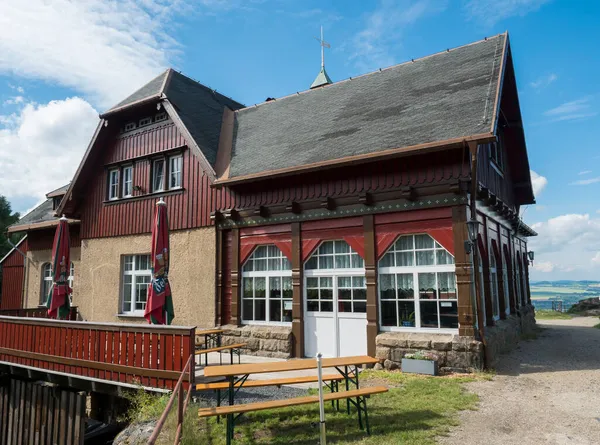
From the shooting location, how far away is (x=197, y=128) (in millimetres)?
12523

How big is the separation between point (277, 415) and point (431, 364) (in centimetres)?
329

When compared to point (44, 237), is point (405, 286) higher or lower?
lower

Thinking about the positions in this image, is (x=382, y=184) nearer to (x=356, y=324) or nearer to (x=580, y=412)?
(x=356, y=324)

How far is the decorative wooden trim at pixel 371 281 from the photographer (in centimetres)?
877

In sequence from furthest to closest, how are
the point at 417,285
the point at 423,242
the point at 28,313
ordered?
the point at 28,313 → the point at 423,242 → the point at 417,285

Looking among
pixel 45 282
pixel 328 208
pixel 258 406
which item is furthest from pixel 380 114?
pixel 45 282

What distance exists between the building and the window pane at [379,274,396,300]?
0.03 metres

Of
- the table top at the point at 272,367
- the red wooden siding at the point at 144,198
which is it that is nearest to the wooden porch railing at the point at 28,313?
the red wooden siding at the point at 144,198

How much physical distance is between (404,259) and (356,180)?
194cm

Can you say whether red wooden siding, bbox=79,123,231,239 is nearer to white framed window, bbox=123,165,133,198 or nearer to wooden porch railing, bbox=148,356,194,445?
white framed window, bbox=123,165,133,198

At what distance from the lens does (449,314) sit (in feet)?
27.1

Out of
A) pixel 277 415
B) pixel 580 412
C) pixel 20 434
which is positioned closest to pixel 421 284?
pixel 580 412

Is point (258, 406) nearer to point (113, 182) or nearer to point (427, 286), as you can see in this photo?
point (427, 286)

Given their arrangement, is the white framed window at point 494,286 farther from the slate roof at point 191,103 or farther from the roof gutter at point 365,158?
the slate roof at point 191,103
